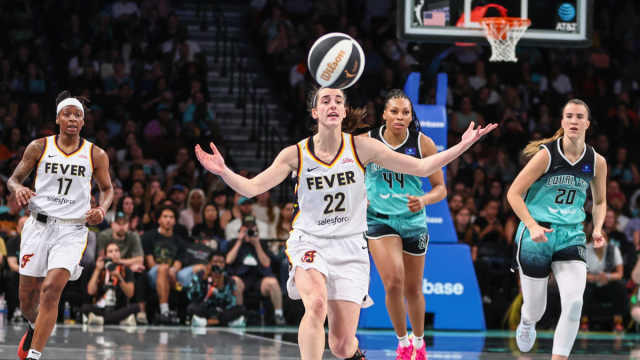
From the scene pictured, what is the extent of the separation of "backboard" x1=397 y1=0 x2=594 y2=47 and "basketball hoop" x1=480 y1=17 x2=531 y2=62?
0.29 ft

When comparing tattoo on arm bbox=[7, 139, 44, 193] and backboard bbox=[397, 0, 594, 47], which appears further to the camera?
backboard bbox=[397, 0, 594, 47]

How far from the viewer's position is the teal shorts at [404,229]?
8.29 metres

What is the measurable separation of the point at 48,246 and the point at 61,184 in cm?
52

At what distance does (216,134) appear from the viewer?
1698cm

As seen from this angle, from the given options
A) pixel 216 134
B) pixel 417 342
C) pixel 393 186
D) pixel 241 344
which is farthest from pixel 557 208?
pixel 216 134

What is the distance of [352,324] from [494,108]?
12.3 m

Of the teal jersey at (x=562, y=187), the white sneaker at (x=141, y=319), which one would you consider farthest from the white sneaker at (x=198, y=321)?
the teal jersey at (x=562, y=187)

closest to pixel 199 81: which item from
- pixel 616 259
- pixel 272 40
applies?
pixel 272 40

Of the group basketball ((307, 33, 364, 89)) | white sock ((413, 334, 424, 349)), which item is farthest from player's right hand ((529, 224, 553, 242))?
basketball ((307, 33, 364, 89))

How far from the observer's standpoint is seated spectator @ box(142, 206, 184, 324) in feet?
42.5

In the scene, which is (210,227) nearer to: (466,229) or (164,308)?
(164,308)

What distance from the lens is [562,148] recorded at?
302 inches

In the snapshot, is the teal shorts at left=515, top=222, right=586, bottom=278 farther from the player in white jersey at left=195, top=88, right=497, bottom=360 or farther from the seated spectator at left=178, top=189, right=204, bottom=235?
the seated spectator at left=178, top=189, right=204, bottom=235

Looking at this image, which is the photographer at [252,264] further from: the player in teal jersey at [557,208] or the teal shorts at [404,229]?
the player in teal jersey at [557,208]
